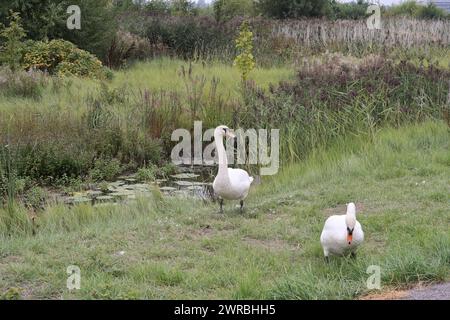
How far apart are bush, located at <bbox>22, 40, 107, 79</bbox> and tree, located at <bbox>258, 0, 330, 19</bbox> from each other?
13.0 metres

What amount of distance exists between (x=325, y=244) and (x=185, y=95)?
7.73m

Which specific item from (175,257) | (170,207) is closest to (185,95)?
(170,207)

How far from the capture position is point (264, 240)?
254 inches

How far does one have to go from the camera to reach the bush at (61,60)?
15.2 m

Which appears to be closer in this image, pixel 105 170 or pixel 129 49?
pixel 105 170

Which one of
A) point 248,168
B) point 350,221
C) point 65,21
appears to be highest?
point 65,21

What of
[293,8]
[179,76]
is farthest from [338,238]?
[293,8]

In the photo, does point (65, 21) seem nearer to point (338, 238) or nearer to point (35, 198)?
point (35, 198)

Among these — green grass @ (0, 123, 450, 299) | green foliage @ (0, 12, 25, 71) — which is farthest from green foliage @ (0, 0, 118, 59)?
green grass @ (0, 123, 450, 299)

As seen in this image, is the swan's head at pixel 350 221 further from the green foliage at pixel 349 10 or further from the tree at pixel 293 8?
the green foliage at pixel 349 10

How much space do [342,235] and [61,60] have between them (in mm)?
11986

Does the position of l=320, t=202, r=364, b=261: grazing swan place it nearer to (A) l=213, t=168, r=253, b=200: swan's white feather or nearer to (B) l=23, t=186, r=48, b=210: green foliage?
(A) l=213, t=168, r=253, b=200: swan's white feather

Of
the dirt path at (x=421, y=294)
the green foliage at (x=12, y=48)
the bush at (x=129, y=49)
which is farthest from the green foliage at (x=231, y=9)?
the dirt path at (x=421, y=294)
